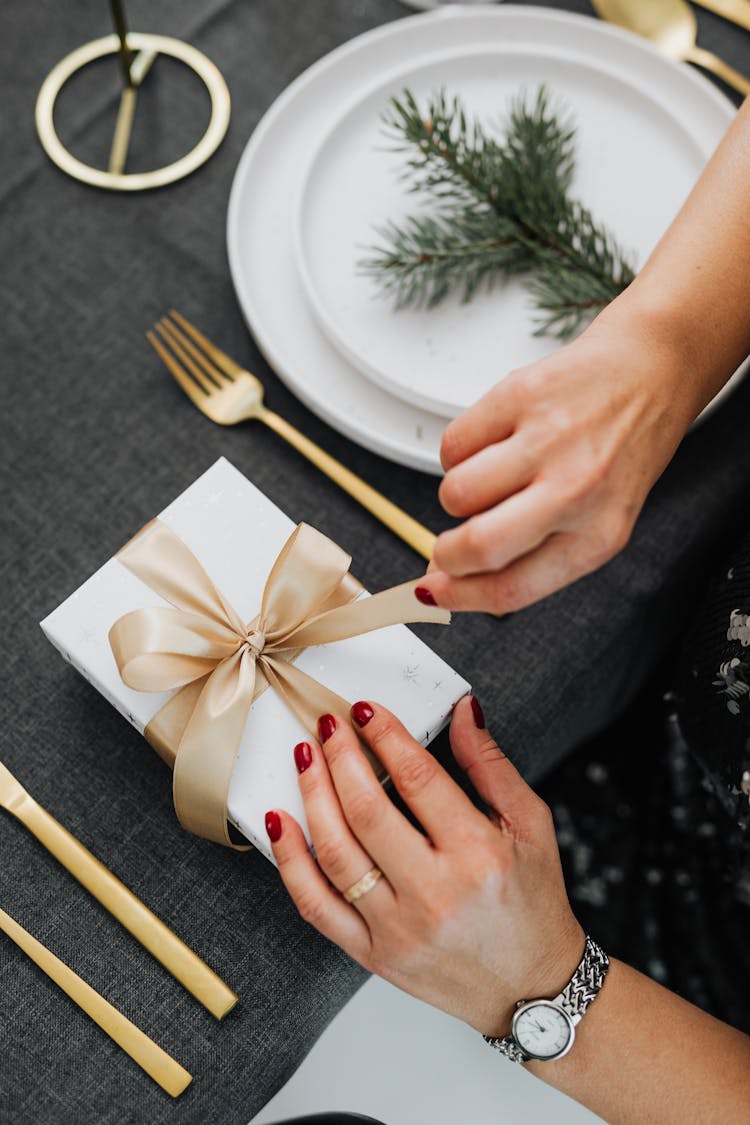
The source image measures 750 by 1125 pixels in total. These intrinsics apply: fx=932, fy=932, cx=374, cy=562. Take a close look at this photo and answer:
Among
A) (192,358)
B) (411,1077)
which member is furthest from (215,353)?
(411,1077)

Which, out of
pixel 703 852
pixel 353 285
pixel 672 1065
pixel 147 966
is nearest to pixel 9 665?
pixel 147 966

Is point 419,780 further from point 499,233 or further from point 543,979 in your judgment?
point 499,233

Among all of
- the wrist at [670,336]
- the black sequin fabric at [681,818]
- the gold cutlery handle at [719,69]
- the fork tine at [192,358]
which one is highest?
the gold cutlery handle at [719,69]

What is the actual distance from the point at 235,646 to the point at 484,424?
0.65 ft

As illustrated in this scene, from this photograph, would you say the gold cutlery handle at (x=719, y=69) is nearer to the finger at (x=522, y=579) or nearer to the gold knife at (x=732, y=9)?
the gold knife at (x=732, y=9)

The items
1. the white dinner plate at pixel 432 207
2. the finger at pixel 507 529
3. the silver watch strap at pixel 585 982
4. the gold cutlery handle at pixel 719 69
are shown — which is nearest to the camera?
the finger at pixel 507 529

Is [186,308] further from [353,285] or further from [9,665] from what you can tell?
[9,665]

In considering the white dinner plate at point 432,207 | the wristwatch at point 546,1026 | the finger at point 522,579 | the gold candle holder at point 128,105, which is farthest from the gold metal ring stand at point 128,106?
the wristwatch at point 546,1026

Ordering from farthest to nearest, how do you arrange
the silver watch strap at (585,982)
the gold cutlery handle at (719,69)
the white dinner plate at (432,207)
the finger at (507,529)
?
1. the gold cutlery handle at (719,69)
2. the white dinner plate at (432,207)
3. the silver watch strap at (585,982)
4. the finger at (507,529)

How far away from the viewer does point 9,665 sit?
2.06ft

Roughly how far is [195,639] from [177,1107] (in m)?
0.27

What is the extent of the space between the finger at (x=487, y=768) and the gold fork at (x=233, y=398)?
0.43 ft

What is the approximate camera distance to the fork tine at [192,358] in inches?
27.4

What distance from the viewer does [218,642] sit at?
555 millimetres
